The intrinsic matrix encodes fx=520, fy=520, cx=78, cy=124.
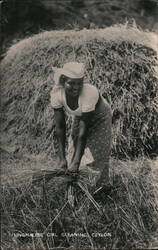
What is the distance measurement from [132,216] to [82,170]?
1.52 ft

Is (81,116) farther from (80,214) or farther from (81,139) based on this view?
(80,214)

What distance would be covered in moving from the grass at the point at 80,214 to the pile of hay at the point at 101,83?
0.43 metres

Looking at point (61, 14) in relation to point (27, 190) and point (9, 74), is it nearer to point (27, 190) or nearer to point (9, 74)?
point (9, 74)

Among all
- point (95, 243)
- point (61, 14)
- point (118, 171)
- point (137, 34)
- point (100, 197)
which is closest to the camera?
point (95, 243)

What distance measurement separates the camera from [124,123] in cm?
410

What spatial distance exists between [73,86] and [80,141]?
38 cm

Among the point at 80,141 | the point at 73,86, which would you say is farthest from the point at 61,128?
the point at 73,86

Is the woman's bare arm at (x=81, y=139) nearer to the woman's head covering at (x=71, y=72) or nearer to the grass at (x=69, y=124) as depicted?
the grass at (x=69, y=124)

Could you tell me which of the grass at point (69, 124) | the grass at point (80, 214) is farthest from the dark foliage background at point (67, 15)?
the grass at point (80, 214)

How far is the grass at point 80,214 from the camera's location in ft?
11.2

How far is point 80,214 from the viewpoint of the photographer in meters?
3.50

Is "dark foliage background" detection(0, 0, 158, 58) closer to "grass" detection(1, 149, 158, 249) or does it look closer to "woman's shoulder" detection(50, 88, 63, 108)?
"woman's shoulder" detection(50, 88, 63, 108)

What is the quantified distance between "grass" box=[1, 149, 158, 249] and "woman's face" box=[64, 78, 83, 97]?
1.91 feet

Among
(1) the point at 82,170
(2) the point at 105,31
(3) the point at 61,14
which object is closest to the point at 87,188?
(1) the point at 82,170
